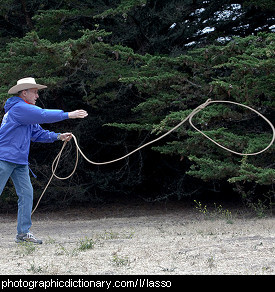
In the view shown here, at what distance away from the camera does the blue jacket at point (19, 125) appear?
222 inches

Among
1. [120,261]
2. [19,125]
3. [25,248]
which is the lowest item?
[25,248]

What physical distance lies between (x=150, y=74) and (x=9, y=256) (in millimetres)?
4871

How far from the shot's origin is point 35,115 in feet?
18.6

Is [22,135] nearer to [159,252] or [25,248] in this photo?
[25,248]

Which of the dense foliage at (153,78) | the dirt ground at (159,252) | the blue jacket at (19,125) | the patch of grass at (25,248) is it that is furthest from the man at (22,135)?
the dense foliage at (153,78)

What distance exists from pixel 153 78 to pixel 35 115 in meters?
3.24

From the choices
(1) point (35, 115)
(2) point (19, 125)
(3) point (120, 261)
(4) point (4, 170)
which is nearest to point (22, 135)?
(2) point (19, 125)

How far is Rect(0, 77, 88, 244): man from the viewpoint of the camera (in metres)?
5.67

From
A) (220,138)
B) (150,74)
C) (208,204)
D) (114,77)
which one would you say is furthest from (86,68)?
(208,204)

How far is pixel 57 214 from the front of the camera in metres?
11.9

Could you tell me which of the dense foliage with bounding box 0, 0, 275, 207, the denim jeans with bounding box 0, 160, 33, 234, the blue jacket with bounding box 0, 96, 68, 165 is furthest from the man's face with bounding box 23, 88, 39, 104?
the dense foliage with bounding box 0, 0, 275, 207

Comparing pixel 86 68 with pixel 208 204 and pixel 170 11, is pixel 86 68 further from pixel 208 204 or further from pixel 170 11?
pixel 208 204

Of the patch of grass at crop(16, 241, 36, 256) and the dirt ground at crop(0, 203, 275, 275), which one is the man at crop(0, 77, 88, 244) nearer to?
the patch of grass at crop(16, 241, 36, 256)

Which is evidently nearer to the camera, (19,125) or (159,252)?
(159,252)
